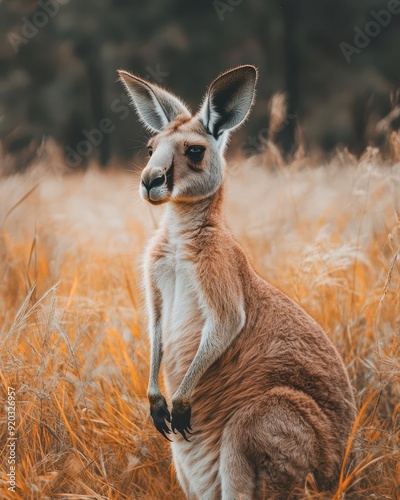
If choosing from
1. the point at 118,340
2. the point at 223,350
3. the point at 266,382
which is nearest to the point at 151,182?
the point at 223,350

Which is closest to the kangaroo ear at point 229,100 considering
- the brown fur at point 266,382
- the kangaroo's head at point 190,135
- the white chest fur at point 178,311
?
the kangaroo's head at point 190,135

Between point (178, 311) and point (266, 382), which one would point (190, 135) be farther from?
point (266, 382)

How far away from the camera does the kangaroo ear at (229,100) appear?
3189 millimetres

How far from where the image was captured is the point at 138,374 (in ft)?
12.8

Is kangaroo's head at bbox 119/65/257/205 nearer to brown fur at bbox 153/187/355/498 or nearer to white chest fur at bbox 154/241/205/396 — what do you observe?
brown fur at bbox 153/187/355/498

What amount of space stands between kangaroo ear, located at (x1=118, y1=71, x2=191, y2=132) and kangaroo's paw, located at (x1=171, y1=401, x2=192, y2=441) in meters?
1.33

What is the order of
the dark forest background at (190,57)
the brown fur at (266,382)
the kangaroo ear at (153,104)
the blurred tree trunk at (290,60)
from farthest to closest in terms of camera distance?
the dark forest background at (190,57) < the blurred tree trunk at (290,60) < the kangaroo ear at (153,104) < the brown fur at (266,382)

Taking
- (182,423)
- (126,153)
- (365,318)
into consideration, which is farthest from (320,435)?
(126,153)

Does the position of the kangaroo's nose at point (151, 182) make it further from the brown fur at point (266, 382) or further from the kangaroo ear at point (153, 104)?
the kangaroo ear at point (153, 104)

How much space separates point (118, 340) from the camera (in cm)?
419

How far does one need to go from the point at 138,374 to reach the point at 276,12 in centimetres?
1723

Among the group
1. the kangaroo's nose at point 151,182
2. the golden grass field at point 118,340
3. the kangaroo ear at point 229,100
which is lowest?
the golden grass field at point 118,340

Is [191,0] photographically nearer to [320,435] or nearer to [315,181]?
[315,181]

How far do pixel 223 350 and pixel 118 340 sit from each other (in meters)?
1.29
